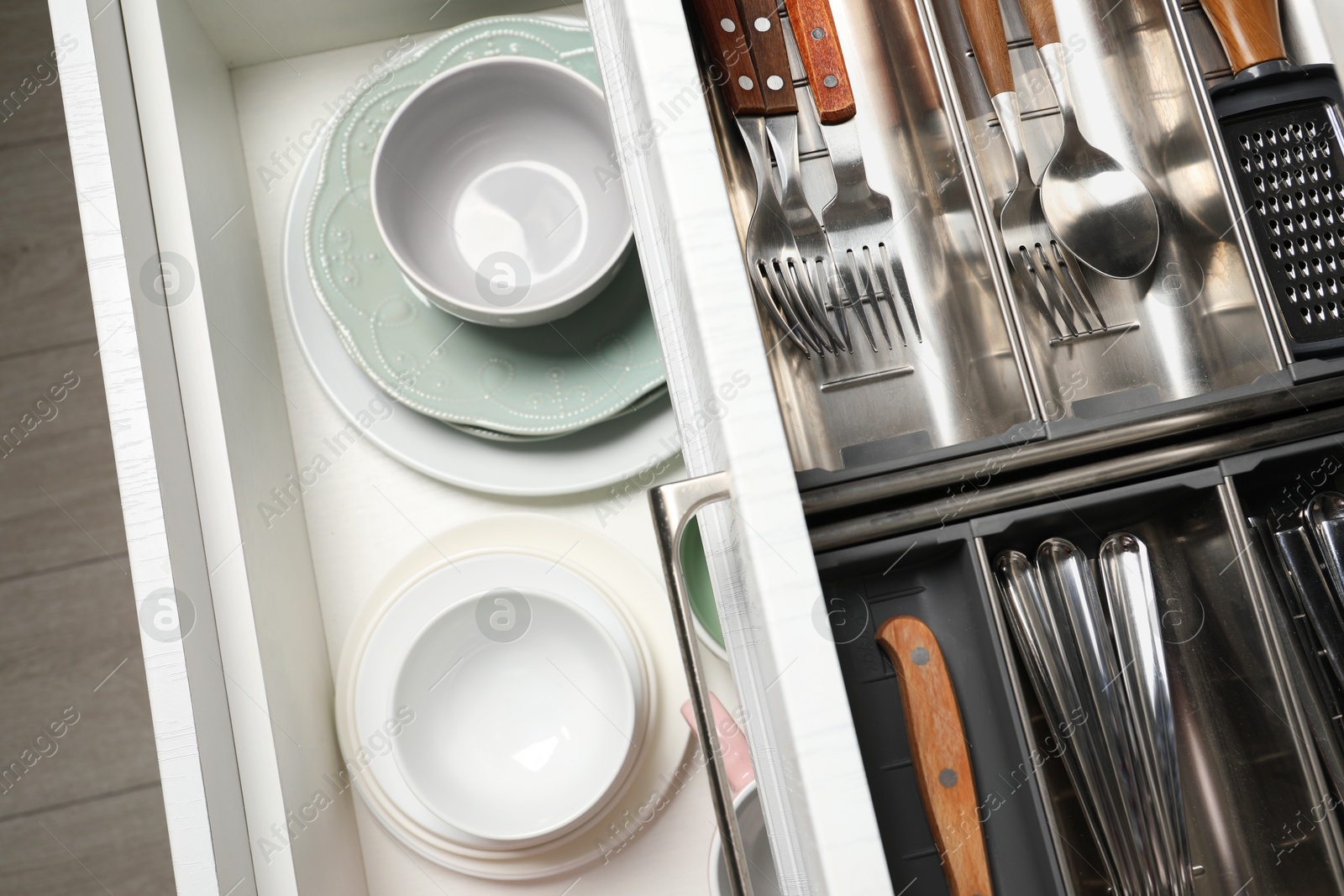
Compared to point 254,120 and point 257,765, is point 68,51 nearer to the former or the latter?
point 254,120

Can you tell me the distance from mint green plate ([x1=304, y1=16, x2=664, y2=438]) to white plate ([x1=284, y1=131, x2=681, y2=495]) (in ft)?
0.08

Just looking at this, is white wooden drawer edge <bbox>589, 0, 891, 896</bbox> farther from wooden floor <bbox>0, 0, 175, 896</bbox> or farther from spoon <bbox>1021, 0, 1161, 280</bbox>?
wooden floor <bbox>0, 0, 175, 896</bbox>

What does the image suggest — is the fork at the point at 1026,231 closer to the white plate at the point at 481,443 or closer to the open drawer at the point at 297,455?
the open drawer at the point at 297,455

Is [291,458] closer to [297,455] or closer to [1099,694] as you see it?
[297,455]

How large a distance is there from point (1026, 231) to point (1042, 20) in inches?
5.9

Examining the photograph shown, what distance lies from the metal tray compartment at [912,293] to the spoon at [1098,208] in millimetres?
56

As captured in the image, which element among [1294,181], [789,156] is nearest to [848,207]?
[789,156]

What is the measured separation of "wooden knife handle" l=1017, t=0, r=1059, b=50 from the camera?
580 mm

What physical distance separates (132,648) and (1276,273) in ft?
3.56

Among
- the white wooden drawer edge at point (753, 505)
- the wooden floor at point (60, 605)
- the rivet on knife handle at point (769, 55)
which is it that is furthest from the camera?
the wooden floor at point (60, 605)

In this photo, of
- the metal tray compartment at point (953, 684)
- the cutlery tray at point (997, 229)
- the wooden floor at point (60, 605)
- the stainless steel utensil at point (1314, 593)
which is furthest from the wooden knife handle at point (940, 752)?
the wooden floor at point (60, 605)

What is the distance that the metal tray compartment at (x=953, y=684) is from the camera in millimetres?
454

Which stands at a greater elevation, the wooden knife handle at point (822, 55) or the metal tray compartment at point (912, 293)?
the wooden knife handle at point (822, 55)

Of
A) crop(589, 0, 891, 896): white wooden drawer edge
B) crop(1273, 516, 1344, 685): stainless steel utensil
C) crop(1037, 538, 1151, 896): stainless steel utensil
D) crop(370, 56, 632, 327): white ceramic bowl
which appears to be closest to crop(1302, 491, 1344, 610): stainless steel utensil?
crop(1273, 516, 1344, 685): stainless steel utensil
